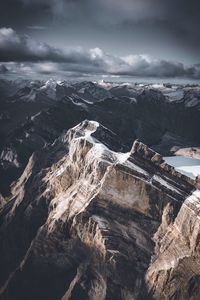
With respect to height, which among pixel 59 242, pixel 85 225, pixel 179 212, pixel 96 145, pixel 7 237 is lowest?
pixel 7 237

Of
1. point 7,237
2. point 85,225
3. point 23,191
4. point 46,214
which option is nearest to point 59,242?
point 85,225

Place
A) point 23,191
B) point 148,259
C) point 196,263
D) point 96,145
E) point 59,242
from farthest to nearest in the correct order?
point 23,191 < point 96,145 < point 59,242 < point 148,259 < point 196,263

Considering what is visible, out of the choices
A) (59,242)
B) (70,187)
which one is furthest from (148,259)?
(70,187)

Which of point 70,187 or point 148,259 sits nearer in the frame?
point 148,259

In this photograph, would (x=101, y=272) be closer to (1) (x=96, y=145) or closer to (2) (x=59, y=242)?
(2) (x=59, y=242)

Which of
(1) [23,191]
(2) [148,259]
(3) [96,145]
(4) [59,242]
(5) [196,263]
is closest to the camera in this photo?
(5) [196,263]

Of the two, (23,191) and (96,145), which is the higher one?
(96,145)
